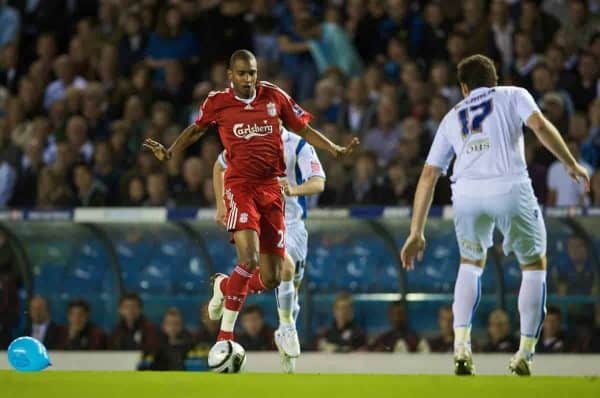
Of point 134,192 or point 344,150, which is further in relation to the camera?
point 134,192

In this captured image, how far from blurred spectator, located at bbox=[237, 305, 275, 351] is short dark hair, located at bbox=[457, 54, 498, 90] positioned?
502 centimetres

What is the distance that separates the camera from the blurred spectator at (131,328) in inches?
539

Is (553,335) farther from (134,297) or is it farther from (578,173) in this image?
(578,173)

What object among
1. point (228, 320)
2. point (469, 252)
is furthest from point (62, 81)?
point (469, 252)

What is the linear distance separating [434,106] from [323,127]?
3.77 feet

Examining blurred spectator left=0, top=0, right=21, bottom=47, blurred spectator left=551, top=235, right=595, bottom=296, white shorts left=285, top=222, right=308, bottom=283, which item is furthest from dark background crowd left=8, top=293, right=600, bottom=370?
blurred spectator left=0, top=0, right=21, bottom=47

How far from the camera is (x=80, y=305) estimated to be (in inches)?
546

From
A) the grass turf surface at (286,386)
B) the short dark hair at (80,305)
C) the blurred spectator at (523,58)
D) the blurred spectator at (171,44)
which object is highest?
the blurred spectator at (171,44)

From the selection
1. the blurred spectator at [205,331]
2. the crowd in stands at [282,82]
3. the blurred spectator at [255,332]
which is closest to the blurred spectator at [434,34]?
the crowd in stands at [282,82]

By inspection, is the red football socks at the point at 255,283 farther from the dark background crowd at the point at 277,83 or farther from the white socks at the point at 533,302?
the dark background crowd at the point at 277,83

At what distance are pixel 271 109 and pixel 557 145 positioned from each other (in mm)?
2230

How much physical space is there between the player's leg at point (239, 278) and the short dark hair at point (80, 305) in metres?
4.02

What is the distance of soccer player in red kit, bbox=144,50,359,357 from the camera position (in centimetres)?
973

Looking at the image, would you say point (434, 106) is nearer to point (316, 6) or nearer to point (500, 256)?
point (500, 256)
